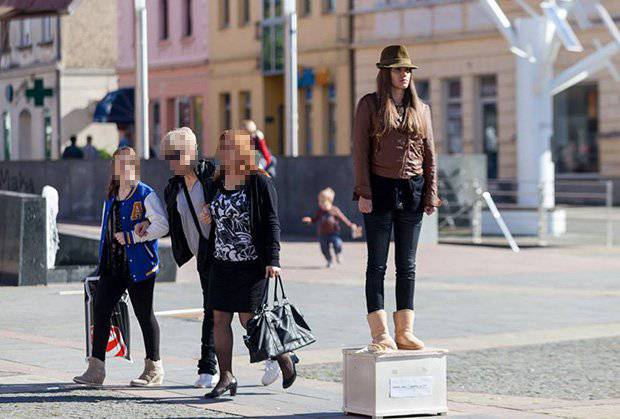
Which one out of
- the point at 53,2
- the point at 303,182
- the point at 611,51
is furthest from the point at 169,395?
the point at 611,51

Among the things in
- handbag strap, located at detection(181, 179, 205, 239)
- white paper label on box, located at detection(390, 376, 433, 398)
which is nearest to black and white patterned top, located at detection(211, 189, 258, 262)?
handbag strap, located at detection(181, 179, 205, 239)

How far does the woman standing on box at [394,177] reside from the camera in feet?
31.0

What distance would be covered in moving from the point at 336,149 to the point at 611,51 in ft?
57.8

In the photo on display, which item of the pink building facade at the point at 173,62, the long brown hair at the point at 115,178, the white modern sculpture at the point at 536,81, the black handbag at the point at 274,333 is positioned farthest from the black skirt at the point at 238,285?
the pink building facade at the point at 173,62

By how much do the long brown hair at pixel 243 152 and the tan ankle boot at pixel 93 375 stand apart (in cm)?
143

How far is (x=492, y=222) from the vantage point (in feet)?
93.6

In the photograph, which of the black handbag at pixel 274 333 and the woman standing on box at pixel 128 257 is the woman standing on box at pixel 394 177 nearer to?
the black handbag at pixel 274 333

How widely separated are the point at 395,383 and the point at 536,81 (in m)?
20.1

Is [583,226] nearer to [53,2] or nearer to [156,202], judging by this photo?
[53,2]

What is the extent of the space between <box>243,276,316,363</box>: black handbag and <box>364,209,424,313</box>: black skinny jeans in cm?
53

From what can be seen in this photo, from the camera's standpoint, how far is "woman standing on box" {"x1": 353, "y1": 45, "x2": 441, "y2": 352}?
9.44m

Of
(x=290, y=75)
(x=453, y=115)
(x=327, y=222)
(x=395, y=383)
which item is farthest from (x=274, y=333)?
(x=453, y=115)

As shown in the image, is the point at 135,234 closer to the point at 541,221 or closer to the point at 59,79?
the point at 541,221

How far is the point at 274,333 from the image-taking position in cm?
977
